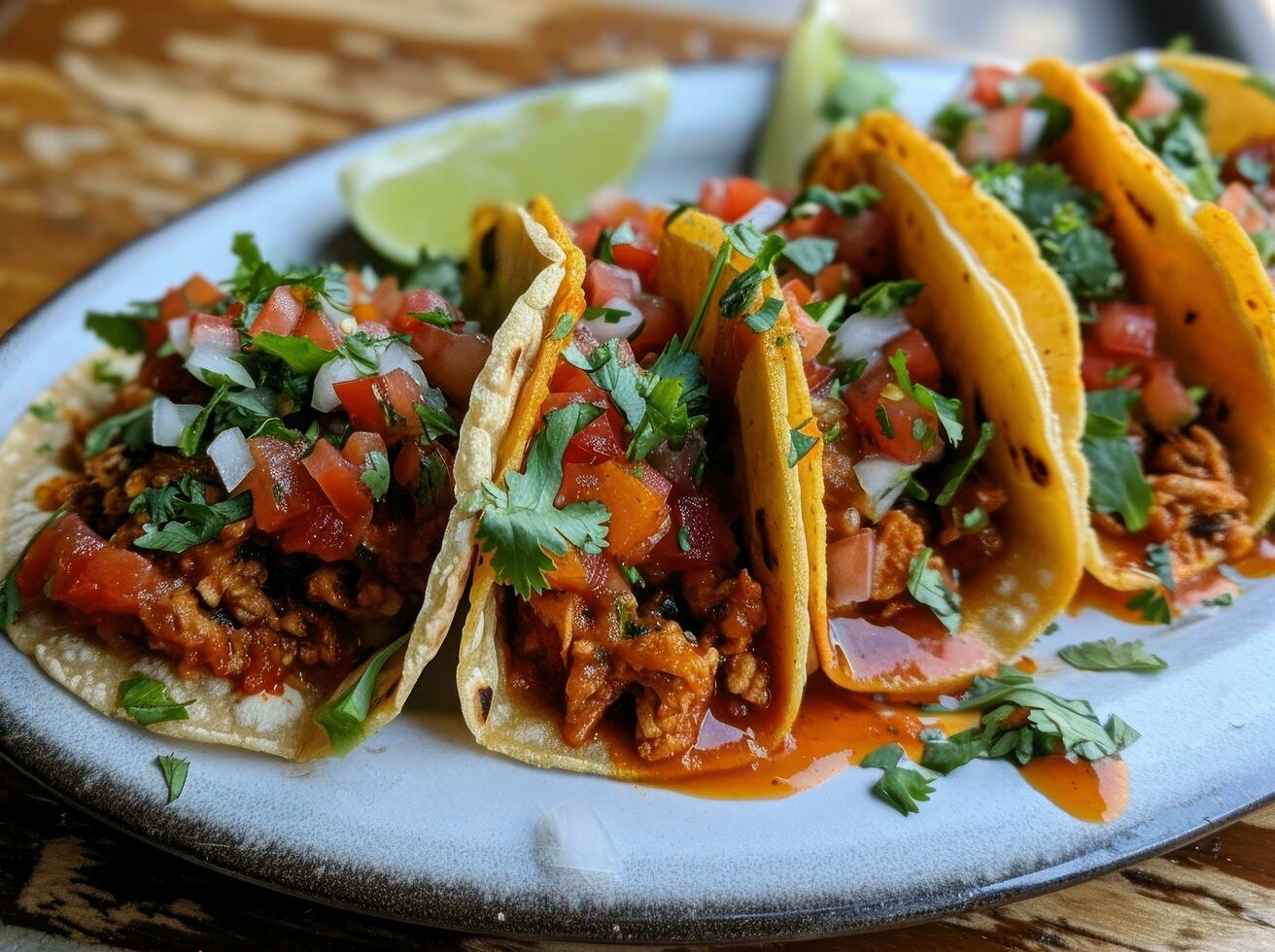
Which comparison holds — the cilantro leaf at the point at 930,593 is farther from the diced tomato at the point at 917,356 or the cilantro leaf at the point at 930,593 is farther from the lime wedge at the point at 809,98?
the lime wedge at the point at 809,98

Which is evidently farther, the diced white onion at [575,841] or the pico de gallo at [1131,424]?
the pico de gallo at [1131,424]

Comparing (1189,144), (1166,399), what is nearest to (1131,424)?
(1166,399)

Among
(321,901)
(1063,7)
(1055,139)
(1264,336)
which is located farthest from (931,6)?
(321,901)

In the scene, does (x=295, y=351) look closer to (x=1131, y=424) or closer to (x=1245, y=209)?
(x=1131, y=424)

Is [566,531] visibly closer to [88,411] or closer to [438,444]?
[438,444]

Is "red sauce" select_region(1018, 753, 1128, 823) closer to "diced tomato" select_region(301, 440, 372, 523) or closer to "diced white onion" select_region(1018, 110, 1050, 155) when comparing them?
"diced tomato" select_region(301, 440, 372, 523)

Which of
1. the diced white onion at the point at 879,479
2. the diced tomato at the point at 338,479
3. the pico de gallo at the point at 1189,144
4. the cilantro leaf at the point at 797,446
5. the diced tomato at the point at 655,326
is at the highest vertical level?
the pico de gallo at the point at 1189,144

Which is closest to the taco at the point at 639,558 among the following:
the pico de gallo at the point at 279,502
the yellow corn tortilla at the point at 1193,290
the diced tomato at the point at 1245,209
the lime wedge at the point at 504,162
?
the pico de gallo at the point at 279,502
